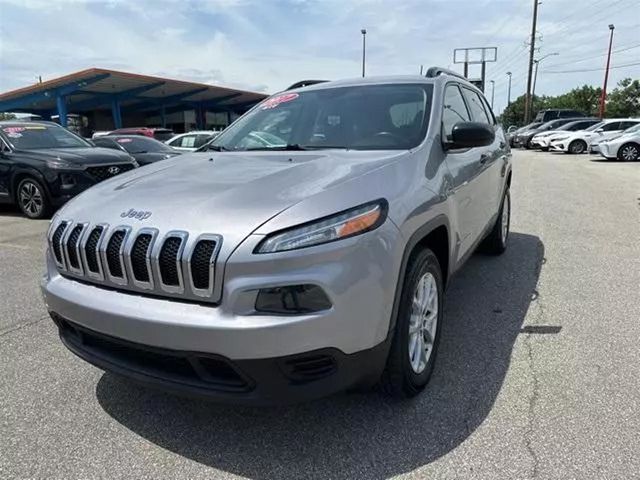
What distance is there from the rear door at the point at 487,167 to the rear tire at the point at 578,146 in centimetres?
2047

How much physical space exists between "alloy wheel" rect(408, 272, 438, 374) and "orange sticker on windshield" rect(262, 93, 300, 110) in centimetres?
190

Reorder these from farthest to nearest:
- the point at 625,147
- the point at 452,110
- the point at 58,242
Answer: the point at 625,147, the point at 452,110, the point at 58,242

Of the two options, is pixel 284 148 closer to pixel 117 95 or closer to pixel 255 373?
pixel 255 373

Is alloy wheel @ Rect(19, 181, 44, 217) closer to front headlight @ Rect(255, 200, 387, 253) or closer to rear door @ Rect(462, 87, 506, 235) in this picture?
rear door @ Rect(462, 87, 506, 235)

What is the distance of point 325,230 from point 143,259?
0.78 meters

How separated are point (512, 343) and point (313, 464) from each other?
1.76m

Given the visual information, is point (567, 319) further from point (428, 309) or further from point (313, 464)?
point (313, 464)

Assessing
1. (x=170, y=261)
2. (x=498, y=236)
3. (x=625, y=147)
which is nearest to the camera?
(x=170, y=261)

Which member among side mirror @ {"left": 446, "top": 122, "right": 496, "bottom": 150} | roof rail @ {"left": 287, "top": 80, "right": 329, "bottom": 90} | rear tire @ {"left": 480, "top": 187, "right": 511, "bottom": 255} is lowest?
rear tire @ {"left": 480, "top": 187, "right": 511, "bottom": 255}

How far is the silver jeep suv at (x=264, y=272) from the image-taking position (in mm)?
2033

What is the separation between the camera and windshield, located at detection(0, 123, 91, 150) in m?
8.71

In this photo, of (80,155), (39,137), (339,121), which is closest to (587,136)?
(80,155)

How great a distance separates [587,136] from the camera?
22797 millimetres

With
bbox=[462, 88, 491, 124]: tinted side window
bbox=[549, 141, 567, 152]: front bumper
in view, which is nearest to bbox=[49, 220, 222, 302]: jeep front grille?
bbox=[462, 88, 491, 124]: tinted side window
